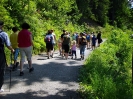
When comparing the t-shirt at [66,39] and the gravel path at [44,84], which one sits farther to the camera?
the t-shirt at [66,39]

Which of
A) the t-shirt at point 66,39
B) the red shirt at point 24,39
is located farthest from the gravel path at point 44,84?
the t-shirt at point 66,39

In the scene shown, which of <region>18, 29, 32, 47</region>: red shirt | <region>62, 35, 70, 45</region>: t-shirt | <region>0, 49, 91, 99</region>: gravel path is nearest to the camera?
<region>0, 49, 91, 99</region>: gravel path

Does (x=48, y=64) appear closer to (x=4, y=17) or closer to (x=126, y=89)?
(x=4, y=17)

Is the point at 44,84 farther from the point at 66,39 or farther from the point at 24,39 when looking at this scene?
the point at 66,39

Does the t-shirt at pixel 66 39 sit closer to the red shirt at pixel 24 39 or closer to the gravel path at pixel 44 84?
the gravel path at pixel 44 84

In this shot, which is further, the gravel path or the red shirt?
the red shirt

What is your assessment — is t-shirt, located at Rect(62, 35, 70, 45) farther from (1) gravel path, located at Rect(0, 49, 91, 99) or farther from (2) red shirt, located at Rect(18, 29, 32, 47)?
(2) red shirt, located at Rect(18, 29, 32, 47)

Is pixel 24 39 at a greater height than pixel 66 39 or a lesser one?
greater

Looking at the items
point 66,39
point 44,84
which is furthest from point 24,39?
point 66,39

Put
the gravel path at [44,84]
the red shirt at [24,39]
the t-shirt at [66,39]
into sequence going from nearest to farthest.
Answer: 1. the gravel path at [44,84]
2. the red shirt at [24,39]
3. the t-shirt at [66,39]

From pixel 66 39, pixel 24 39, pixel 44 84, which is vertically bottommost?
pixel 44 84

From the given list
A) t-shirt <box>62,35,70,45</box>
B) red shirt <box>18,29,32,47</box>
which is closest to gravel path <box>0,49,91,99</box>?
red shirt <box>18,29,32,47</box>

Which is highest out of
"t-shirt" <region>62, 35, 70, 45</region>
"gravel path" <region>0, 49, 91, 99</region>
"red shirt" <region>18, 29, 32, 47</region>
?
"red shirt" <region>18, 29, 32, 47</region>

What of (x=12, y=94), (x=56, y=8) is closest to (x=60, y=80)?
(x=12, y=94)
